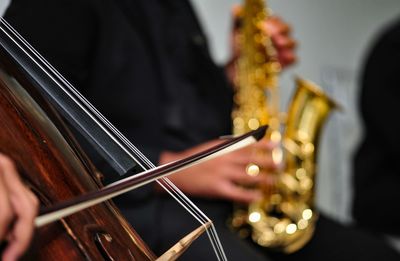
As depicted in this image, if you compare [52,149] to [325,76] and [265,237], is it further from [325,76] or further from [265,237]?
[325,76]

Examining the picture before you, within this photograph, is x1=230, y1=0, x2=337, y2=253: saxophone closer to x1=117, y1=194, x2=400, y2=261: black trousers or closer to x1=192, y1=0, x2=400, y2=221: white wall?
x1=117, y1=194, x2=400, y2=261: black trousers

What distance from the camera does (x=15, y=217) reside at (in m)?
0.25

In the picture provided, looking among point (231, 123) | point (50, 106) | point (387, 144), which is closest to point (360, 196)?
point (387, 144)

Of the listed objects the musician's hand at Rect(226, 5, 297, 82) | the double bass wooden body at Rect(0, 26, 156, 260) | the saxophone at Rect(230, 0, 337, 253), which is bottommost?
the saxophone at Rect(230, 0, 337, 253)

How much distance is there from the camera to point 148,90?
0.70 metres

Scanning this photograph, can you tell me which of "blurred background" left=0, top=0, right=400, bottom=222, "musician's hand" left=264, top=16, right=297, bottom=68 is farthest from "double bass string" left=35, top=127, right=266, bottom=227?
"blurred background" left=0, top=0, right=400, bottom=222

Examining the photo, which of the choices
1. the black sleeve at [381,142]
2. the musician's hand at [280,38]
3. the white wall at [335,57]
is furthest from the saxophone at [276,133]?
the black sleeve at [381,142]

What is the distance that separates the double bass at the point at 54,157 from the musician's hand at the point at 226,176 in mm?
321

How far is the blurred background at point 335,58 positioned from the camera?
4.82 ft

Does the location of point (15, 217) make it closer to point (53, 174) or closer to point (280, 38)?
point (53, 174)

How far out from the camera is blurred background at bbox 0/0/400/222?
147 cm

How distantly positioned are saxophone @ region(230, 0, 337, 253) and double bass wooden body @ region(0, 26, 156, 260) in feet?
1.54

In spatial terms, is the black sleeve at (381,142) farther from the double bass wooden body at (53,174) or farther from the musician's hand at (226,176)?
the double bass wooden body at (53,174)

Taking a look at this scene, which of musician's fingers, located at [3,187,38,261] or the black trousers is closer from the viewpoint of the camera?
musician's fingers, located at [3,187,38,261]
